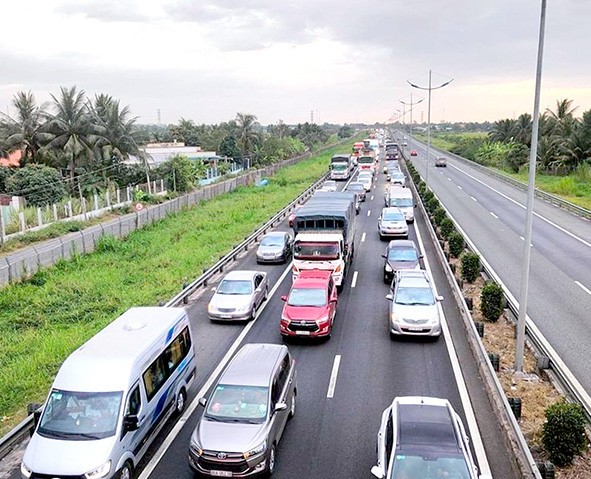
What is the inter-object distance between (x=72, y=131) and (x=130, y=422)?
50119mm

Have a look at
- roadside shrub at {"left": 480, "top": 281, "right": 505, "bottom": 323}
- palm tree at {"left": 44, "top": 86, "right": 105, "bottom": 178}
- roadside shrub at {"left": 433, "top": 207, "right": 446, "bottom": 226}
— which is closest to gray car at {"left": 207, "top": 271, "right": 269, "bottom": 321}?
roadside shrub at {"left": 480, "top": 281, "right": 505, "bottom": 323}

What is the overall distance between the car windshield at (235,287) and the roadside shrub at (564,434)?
12.1 metres

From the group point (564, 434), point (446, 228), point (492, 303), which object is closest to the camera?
point (564, 434)

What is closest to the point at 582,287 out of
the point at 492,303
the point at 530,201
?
the point at 492,303

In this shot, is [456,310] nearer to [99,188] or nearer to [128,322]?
[128,322]

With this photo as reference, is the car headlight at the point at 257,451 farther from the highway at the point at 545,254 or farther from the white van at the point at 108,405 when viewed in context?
the highway at the point at 545,254

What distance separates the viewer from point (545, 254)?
2945 centimetres

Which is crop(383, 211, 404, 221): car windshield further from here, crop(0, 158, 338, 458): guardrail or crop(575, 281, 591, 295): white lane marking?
crop(575, 281, 591, 295): white lane marking

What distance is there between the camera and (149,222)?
42688 mm

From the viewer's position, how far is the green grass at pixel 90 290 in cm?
1639

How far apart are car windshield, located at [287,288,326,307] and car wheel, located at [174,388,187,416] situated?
5526mm

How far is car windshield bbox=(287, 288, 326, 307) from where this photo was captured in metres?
18.6

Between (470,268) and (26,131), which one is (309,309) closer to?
(470,268)

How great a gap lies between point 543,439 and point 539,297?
12.2m
